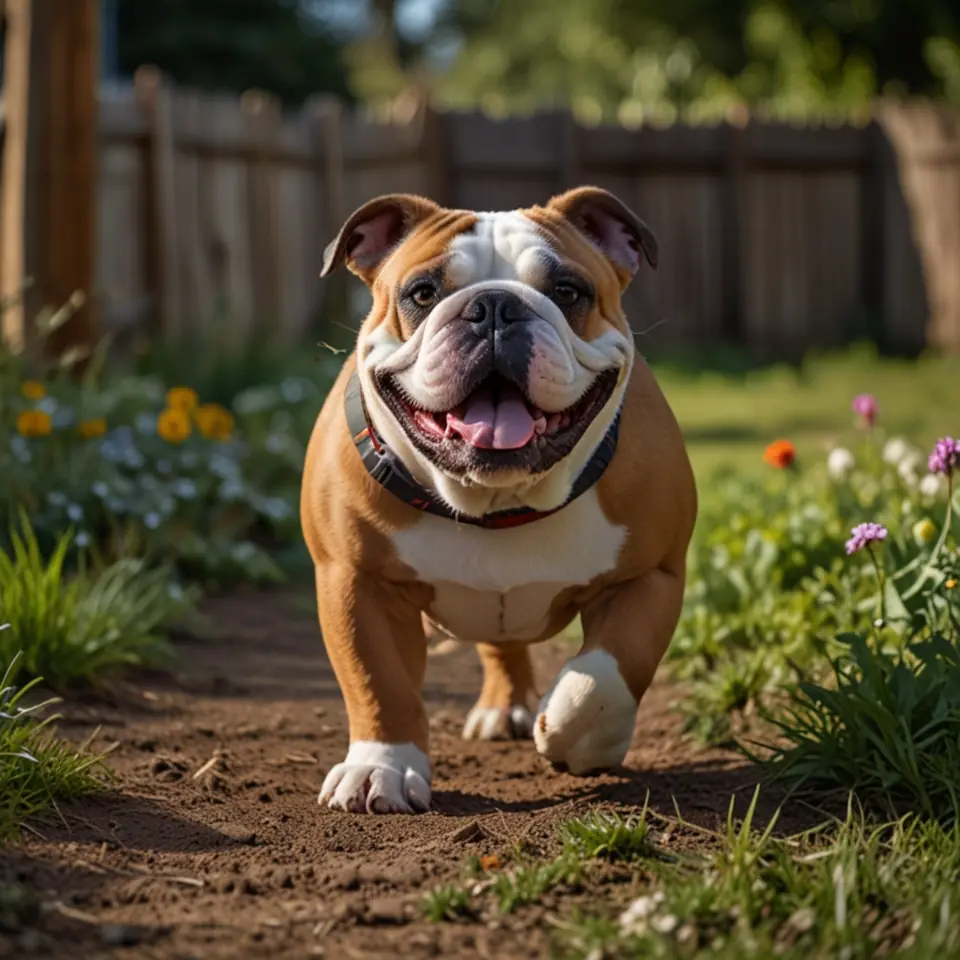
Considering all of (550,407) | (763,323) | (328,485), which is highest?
(550,407)

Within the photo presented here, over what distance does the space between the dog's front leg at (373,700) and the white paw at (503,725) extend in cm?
72

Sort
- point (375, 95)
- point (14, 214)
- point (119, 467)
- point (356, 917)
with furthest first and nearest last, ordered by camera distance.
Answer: point (375, 95), point (14, 214), point (119, 467), point (356, 917)

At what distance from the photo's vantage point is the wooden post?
750cm

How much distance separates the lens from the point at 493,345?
3.50 meters

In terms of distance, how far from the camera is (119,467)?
21.6ft

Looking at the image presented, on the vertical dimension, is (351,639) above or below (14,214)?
below

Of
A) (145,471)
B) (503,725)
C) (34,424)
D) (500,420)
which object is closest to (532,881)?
(500,420)

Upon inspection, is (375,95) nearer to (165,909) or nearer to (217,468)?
(217,468)

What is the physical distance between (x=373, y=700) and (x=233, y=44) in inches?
967

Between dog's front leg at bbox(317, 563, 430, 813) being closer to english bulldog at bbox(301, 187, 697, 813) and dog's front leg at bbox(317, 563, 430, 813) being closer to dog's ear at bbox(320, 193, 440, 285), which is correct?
english bulldog at bbox(301, 187, 697, 813)

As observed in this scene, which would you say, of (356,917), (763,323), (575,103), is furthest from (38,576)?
(575,103)

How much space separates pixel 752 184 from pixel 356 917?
13.1m

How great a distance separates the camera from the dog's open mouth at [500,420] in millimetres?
3541

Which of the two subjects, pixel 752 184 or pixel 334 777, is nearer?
pixel 334 777
